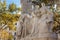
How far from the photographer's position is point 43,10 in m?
9.23

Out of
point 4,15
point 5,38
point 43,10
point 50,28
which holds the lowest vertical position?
point 5,38

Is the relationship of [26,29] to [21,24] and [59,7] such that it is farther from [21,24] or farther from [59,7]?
[59,7]

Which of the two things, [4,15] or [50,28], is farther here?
[4,15]

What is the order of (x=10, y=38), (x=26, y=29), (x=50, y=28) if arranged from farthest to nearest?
Result: (x=10, y=38)
(x=26, y=29)
(x=50, y=28)

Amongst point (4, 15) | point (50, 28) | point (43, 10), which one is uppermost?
point (43, 10)

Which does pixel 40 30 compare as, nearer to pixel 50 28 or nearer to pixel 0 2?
pixel 50 28

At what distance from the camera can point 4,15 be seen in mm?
19469

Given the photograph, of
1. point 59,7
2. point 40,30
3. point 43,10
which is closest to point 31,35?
point 40,30

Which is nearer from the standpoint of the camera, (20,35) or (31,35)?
(31,35)

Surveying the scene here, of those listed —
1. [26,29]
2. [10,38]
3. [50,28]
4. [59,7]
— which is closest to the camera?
[50,28]

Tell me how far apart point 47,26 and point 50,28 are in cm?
14

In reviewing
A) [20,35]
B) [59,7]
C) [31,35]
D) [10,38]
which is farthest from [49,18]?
[10,38]

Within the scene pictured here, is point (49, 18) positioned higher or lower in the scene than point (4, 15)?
higher

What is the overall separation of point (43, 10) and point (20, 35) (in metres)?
1.60
